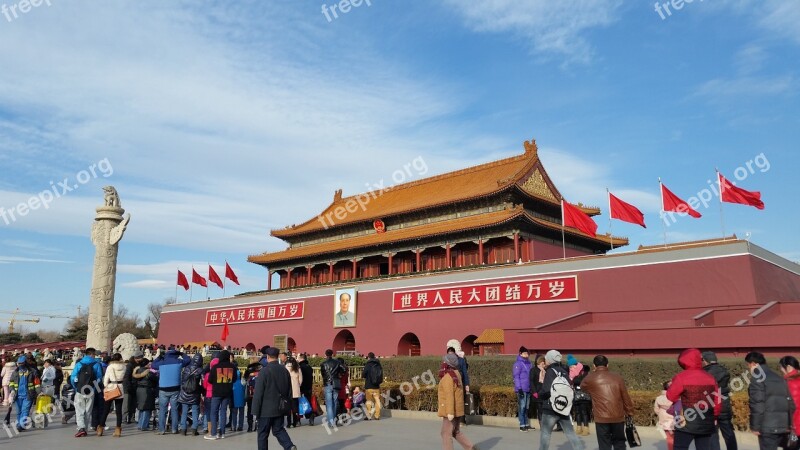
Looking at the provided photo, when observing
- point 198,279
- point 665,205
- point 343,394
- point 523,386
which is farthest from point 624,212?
point 198,279

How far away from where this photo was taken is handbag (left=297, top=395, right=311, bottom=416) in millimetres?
10211

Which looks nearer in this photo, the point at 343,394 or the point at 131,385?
the point at 131,385

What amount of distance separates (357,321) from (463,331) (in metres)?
6.40

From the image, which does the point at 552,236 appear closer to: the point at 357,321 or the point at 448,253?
the point at 448,253

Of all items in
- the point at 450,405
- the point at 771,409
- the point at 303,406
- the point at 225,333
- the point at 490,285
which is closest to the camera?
the point at 771,409

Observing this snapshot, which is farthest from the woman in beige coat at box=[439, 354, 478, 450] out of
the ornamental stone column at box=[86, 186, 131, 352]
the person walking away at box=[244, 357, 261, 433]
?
the ornamental stone column at box=[86, 186, 131, 352]

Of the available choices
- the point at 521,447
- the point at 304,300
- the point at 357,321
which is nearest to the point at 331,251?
the point at 304,300

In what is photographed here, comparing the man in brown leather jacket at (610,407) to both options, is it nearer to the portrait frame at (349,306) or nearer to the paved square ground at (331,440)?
the paved square ground at (331,440)

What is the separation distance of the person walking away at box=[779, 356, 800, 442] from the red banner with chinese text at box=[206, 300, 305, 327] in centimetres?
2648

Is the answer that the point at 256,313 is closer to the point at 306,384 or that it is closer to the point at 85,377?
the point at 306,384

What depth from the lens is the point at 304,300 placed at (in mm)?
30750

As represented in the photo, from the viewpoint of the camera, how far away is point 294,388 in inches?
390

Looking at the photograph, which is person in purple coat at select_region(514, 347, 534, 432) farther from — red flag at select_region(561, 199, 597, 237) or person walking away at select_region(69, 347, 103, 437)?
red flag at select_region(561, 199, 597, 237)

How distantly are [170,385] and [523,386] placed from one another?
5855 millimetres
